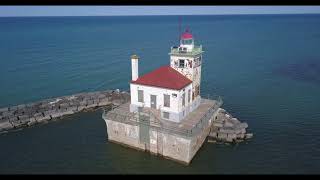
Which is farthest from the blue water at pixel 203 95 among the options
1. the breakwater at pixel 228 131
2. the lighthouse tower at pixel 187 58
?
the lighthouse tower at pixel 187 58

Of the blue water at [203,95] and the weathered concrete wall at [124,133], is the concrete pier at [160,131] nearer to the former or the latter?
the weathered concrete wall at [124,133]

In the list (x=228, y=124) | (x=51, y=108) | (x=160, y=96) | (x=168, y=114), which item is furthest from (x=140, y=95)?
(x=51, y=108)

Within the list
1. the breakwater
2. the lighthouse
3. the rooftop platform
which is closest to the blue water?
the breakwater

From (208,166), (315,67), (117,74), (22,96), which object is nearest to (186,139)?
(208,166)

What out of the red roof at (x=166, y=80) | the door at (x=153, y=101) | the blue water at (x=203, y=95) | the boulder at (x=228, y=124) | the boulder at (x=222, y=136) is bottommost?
the blue water at (x=203, y=95)

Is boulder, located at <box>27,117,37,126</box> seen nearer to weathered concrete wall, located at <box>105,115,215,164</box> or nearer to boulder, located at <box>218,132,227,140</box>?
weathered concrete wall, located at <box>105,115,215,164</box>

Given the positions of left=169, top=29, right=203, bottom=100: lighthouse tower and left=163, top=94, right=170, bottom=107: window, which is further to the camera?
left=169, top=29, right=203, bottom=100: lighthouse tower

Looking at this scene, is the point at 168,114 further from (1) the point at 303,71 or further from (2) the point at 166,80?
(1) the point at 303,71
